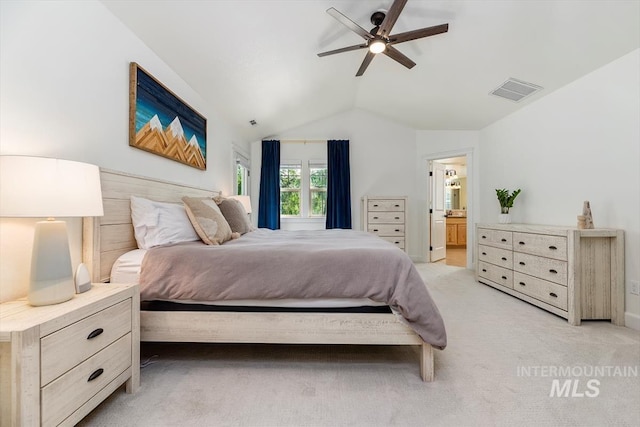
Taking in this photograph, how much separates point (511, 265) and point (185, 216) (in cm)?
335

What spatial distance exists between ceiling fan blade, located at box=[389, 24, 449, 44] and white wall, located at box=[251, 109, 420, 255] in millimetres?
2757

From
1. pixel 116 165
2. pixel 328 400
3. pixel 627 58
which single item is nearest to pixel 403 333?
pixel 328 400

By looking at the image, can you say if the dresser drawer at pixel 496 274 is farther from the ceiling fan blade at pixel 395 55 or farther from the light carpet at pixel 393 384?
the ceiling fan blade at pixel 395 55

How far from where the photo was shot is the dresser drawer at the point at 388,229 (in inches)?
177

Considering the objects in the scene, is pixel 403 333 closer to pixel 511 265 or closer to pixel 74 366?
pixel 74 366

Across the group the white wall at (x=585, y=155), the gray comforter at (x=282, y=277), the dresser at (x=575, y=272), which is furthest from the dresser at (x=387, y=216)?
the gray comforter at (x=282, y=277)

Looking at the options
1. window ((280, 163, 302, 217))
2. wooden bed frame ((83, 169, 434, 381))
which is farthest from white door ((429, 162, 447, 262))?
wooden bed frame ((83, 169, 434, 381))

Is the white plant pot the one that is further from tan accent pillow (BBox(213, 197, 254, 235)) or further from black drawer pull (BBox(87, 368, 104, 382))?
black drawer pull (BBox(87, 368, 104, 382))

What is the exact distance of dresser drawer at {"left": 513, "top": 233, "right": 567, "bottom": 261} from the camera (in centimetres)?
243

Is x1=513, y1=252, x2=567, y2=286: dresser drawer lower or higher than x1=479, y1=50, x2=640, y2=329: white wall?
lower

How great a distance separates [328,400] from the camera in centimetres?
139

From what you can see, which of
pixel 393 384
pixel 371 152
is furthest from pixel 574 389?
pixel 371 152

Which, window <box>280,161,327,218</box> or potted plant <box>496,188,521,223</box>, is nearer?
potted plant <box>496,188,521,223</box>

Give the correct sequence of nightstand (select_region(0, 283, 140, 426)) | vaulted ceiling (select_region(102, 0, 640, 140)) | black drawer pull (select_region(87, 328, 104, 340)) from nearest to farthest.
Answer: nightstand (select_region(0, 283, 140, 426)) < black drawer pull (select_region(87, 328, 104, 340)) < vaulted ceiling (select_region(102, 0, 640, 140))
